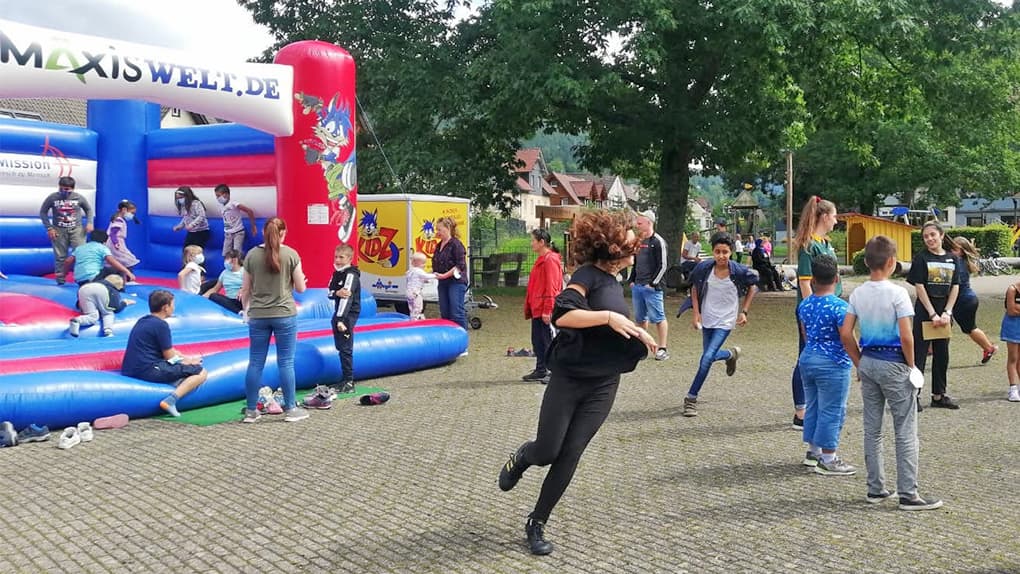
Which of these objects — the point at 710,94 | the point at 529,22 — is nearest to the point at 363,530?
the point at 529,22

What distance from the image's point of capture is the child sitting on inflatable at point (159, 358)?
25.2 ft

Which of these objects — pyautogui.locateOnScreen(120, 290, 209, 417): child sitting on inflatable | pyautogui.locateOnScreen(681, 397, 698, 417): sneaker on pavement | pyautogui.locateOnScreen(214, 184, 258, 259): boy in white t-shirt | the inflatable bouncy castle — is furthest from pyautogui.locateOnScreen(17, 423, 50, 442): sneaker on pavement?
pyautogui.locateOnScreen(214, 184, 258, 259): boy in white t-shirt

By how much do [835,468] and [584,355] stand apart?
238cm

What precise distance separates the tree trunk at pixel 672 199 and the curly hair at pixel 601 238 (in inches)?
644

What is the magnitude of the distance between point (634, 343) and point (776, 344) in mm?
9204

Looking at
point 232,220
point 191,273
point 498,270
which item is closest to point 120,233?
point 232,220

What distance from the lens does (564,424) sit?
4301 mm

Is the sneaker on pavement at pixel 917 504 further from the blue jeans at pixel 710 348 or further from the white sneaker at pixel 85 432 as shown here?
the white sneaker at pixel 85 432

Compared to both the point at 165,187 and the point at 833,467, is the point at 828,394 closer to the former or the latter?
the point at 833,467

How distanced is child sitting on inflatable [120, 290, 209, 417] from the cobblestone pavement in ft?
1.44

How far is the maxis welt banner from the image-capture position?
8.41 metres

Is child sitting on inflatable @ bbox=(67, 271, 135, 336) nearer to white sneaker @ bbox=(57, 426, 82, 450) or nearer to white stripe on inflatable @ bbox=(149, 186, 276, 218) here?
white sneaker @ bbox=(57, 426, 82, 450)

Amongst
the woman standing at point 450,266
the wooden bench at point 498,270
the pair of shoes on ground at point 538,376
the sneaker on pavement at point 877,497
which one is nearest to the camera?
the sneaker on pavement at point 877,497

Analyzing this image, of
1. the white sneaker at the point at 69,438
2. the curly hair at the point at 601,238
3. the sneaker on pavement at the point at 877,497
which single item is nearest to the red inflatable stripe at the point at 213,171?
the white sneaker at the point at 69,438
